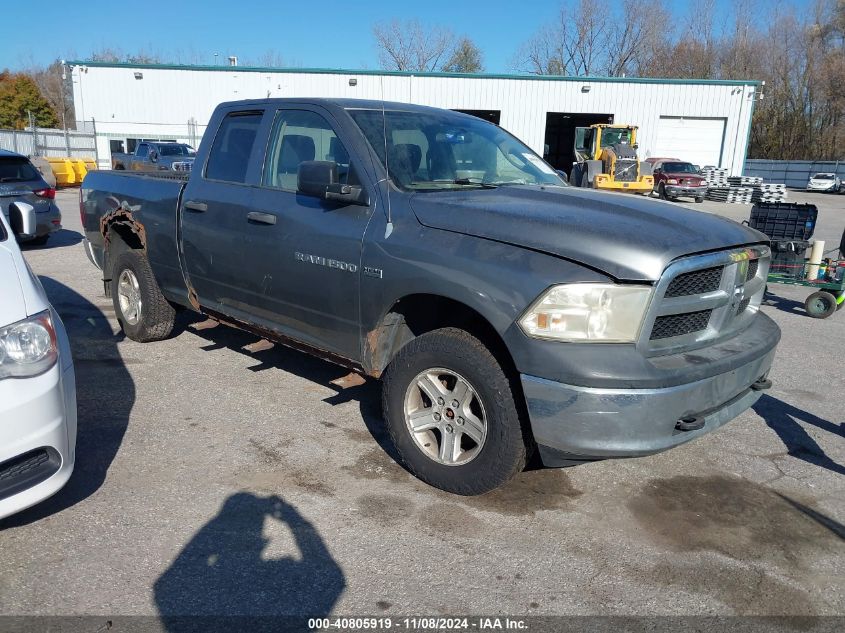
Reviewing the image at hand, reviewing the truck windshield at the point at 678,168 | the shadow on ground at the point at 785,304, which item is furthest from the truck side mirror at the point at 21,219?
the truck windshield at the point at 678,168

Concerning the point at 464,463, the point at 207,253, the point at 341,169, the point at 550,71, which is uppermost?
the point at 550,71

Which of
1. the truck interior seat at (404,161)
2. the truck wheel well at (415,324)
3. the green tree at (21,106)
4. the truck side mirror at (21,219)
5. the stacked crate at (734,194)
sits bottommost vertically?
the stacked crate at (734,194)

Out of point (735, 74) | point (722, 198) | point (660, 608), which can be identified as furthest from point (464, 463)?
point (735, 74)

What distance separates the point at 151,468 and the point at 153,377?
170 cm

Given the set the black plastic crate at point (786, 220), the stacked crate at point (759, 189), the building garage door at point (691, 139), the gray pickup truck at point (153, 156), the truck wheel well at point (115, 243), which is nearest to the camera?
the truck wheel well at point (115, 243)

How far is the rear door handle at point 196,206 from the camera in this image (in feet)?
16.3

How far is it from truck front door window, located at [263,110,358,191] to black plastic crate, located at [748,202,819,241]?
813 cm

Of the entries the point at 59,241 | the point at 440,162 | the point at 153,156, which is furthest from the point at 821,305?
the point at 153,156

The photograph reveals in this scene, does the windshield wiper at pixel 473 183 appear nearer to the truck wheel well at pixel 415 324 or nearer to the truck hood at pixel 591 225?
the truck hood at pixel 591 225

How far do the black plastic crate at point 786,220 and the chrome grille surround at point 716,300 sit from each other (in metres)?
7.12

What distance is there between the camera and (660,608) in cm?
285

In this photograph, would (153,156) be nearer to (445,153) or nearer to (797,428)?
(445,153)

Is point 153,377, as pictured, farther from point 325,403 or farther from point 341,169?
point 341,169

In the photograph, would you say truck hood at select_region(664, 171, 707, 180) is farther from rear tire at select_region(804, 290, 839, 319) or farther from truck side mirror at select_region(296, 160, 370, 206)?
truck side mirror at select_region(296, 160, 370, 206)
